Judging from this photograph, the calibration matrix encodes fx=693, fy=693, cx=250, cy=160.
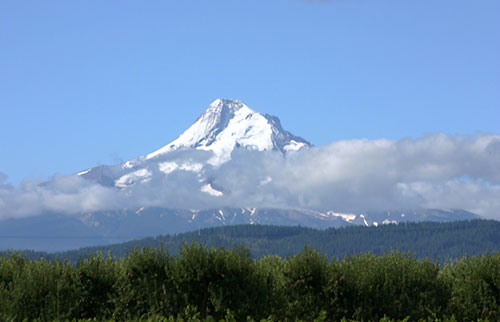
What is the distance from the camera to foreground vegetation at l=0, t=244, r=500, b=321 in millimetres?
55688

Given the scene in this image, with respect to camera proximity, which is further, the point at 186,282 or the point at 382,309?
the point at 382,309

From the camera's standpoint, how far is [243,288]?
2234 inches

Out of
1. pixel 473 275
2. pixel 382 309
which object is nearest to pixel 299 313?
pixel 382 309

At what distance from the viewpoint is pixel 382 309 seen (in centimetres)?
6016

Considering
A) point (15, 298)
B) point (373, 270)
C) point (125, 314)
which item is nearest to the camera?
point (15, 298)

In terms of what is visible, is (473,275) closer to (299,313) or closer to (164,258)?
(299,313)

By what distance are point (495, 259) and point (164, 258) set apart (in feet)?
98.6

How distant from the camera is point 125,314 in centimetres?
5788

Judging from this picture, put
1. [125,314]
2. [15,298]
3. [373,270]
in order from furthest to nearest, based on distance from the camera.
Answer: [373,270]
[125,314]
[15,298]

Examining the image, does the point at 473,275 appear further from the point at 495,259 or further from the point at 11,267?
the point at 11,267

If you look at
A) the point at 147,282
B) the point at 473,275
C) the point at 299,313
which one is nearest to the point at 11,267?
the point at 147,282

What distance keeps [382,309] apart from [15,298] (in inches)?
1201

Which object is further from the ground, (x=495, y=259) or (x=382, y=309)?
(x=495, y=259)

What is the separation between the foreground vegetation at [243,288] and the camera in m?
55.7
